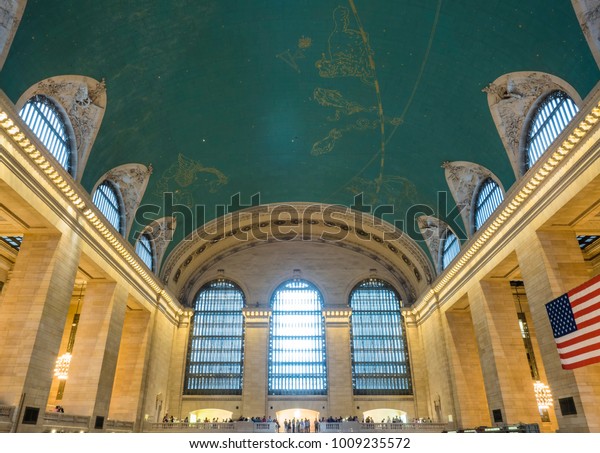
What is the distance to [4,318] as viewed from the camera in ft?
42.3

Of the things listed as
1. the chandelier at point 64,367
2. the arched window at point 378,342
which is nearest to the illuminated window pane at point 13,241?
the chandelier at point 64,367

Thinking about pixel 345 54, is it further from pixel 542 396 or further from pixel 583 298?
pixel 542 396

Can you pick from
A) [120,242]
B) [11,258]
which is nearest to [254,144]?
[120,242]

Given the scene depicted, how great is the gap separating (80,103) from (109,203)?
15.9 ft

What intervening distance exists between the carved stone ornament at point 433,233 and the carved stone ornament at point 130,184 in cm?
1373

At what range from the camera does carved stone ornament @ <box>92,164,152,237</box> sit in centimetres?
1764

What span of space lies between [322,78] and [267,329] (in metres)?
15.7

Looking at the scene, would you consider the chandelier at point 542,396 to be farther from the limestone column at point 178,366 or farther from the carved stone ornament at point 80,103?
the carved stone ornament at point 80,103

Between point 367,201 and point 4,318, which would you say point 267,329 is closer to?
point 367,201

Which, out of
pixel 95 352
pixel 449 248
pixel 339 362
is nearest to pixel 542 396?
pixel 449 248

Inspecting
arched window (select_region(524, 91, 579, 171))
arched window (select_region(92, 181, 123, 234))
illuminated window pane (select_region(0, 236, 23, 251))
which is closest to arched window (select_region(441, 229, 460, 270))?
arched window (select_region(524, 91, 579, 171))

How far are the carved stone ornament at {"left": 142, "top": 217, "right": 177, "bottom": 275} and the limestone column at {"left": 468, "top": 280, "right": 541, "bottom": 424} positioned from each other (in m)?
15.0

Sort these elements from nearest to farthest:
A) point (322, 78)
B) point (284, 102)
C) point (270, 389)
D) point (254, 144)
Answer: point (322, 78)
point (284, 102)
point (254, 144)
point (270, 389)

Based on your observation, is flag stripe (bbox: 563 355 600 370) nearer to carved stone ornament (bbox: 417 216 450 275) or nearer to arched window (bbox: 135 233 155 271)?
carved stone ornament (bbox: 417 216 450 275)
